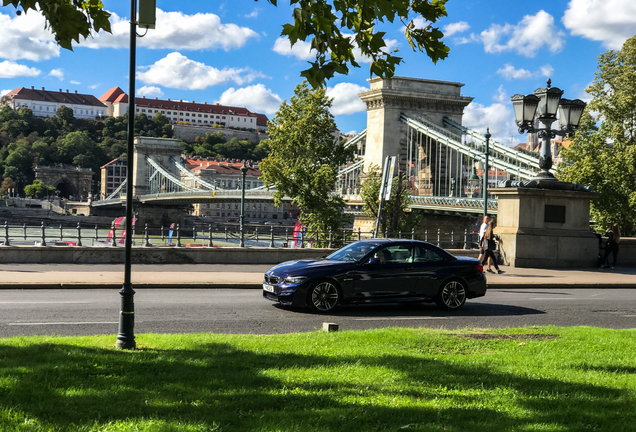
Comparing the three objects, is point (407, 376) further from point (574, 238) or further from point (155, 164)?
point (155, 164)

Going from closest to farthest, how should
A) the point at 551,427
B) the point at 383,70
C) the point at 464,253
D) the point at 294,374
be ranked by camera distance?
the point at 551,427
the point at 294,374
the point at 383,70
the point at 464,253

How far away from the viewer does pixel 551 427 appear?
4.36m

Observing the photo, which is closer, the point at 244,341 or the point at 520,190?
the point at 244,341

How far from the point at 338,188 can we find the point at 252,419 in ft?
184

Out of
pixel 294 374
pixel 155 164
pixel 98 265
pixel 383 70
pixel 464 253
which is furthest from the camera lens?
pixel 155 164

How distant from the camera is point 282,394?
198 inches

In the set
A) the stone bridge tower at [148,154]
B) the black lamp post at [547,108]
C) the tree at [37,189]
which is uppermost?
the stone bridge tower at [148,154]

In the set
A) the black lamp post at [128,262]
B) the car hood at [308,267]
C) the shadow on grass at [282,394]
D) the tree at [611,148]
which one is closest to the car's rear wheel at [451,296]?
the car hood at [308,267]

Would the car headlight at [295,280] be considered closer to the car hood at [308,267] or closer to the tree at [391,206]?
the car hood at [308,267]

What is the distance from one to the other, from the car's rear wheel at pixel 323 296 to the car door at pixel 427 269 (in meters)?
1.48

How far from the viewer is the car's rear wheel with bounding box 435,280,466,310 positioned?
11859mm

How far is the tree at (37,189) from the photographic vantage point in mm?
151500

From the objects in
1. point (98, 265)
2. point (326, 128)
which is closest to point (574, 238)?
point (98, 265)

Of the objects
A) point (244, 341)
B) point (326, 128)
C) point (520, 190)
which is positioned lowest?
point (244, 341)
